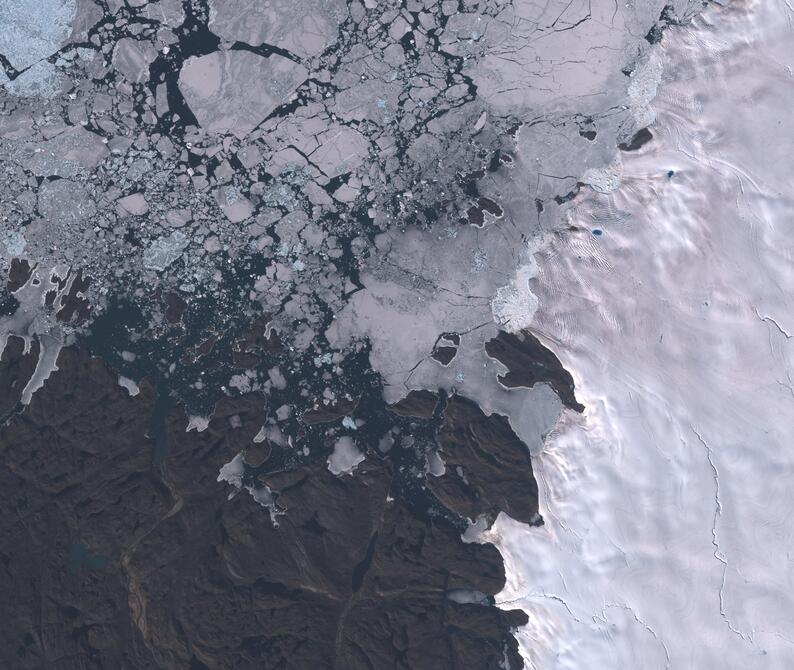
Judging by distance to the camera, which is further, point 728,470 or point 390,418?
point 390,418

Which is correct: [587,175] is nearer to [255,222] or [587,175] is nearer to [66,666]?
[255,222]

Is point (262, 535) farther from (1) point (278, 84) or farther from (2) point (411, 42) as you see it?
(2) point (411, 42)

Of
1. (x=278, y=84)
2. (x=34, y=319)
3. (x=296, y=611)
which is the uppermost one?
(x=278, y=84)

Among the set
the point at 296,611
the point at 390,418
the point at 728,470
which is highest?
the point at 390,418

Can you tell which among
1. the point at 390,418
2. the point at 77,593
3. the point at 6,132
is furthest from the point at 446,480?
the point at 6,132

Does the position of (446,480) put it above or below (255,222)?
below

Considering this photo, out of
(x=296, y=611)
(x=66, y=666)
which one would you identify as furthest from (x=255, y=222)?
(x=66, y=666)

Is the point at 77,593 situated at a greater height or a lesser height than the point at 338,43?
lesser
